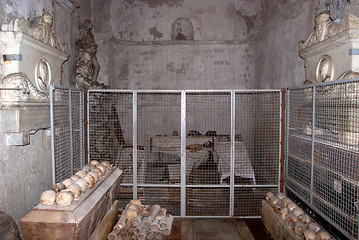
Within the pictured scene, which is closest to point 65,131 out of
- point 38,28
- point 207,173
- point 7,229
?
point 38,28

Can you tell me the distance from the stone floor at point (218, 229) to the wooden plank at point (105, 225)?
1.07 metres

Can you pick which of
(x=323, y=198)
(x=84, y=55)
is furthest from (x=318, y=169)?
(x=84, y=55)

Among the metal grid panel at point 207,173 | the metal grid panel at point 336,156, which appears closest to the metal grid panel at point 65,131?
the metal grid panel at point 207,173

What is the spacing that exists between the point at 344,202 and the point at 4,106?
4623 mm

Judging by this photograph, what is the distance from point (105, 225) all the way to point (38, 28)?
3.22m

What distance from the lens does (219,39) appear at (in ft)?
31.3

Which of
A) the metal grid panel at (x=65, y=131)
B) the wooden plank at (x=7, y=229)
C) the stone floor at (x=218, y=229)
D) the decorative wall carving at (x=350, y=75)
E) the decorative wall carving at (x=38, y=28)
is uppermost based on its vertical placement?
the decorative wall carving at (x=38, y=28)

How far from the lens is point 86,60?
6742 mm

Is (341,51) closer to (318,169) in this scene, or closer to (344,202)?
(318,169)

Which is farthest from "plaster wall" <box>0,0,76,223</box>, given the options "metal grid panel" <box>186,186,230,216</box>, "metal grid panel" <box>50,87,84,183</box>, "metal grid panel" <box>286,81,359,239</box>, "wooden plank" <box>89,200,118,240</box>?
"metal grid panel" <box>286,81,359,239</box>

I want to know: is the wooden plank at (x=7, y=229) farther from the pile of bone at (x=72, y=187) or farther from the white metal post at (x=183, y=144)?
the white metal post at (x=183, y=144)

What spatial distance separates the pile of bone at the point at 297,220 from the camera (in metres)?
3.26

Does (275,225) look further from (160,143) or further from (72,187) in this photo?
(160,143)

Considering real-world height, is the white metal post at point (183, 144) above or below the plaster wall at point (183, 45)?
below
